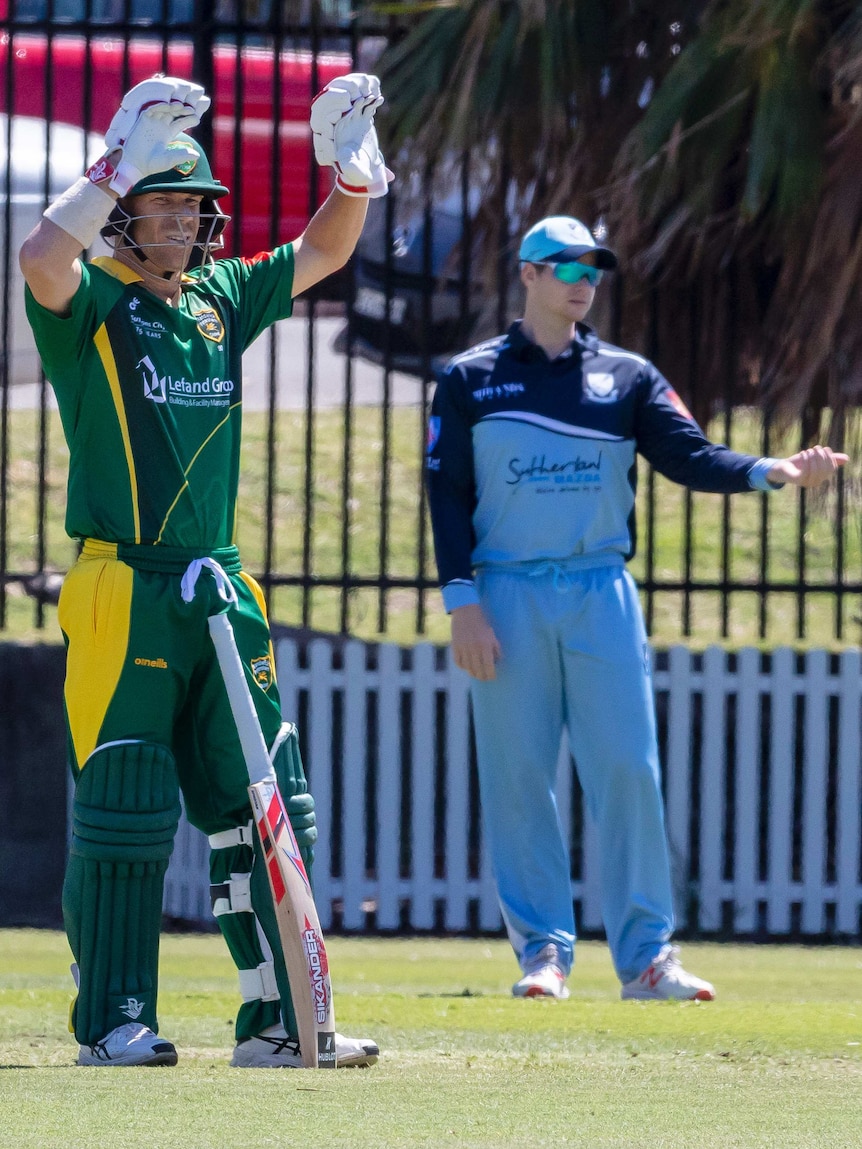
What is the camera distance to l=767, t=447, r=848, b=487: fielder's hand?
458 cm

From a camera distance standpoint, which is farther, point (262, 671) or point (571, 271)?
point (571, 271)

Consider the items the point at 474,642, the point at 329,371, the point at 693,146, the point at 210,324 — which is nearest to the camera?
the point at 210,324

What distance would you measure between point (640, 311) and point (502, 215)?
2.12ft

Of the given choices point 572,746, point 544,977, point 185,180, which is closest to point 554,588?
point 572,746

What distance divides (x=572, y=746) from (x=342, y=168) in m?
1.83

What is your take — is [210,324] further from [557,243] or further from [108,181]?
[557,243]

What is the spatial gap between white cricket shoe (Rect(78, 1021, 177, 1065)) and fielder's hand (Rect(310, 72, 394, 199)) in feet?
5.85

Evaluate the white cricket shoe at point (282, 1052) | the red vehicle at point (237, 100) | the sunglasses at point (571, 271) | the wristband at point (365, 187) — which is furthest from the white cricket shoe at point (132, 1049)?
the red vehicle at point (237, 100)

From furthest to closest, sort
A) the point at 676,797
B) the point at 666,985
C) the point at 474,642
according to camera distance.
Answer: the point at 676,797 → the point at 474,642 → the point at 666,985

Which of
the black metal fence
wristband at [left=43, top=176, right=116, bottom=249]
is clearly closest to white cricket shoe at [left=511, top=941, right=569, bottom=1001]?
wristband at [left=43, top=176, right=116, bottom=249]

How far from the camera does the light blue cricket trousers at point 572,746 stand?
512cm

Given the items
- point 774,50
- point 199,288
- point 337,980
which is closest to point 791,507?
point 774,50

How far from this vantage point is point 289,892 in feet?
12.2

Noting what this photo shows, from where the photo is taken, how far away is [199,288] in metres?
4.09
